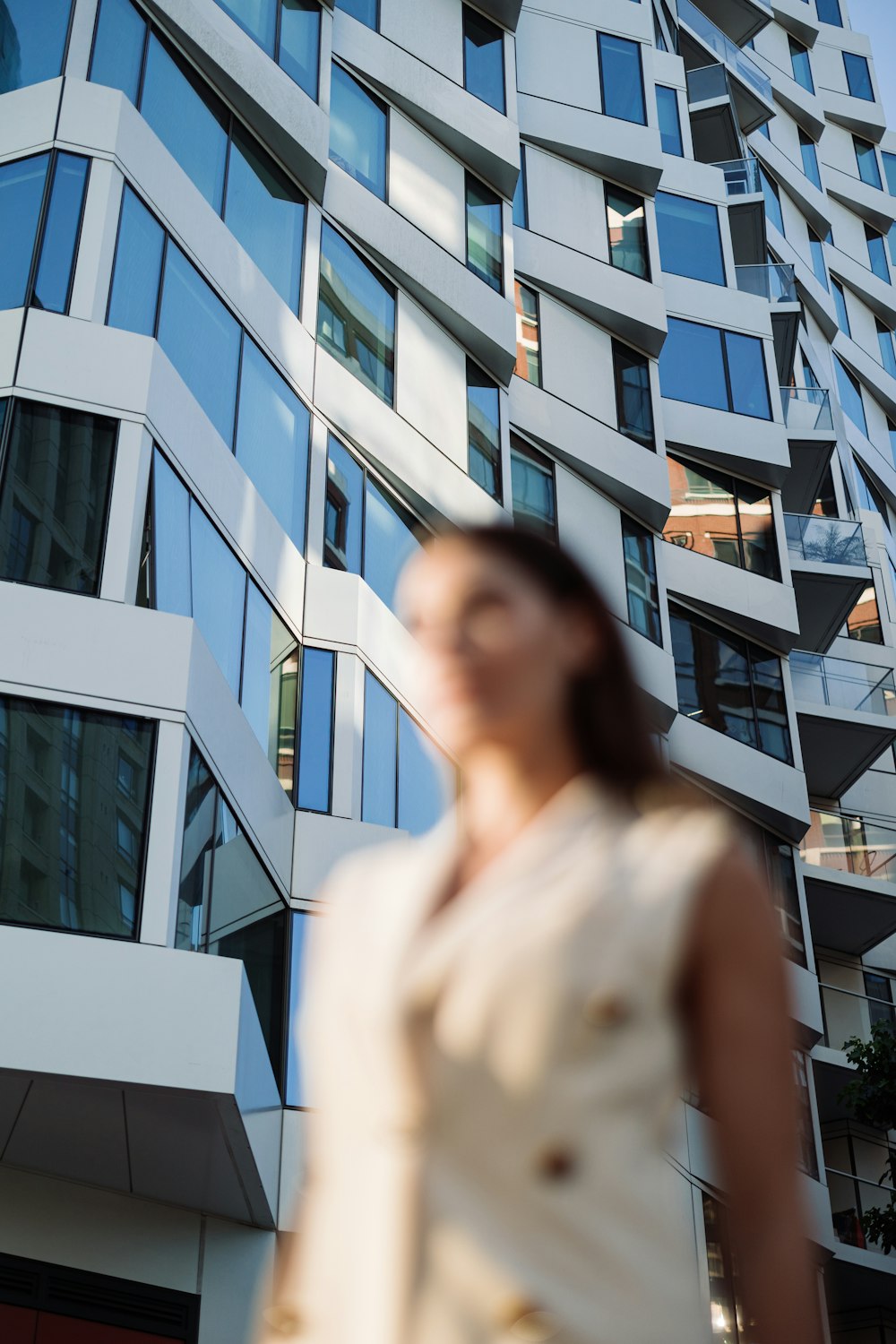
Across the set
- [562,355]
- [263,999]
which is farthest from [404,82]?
[263,999]

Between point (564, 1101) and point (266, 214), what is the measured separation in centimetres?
1783

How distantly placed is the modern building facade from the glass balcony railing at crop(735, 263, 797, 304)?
5.6 inches

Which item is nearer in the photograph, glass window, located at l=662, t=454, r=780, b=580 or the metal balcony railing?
glass window, located at l=662, t=454, r=780, b=580

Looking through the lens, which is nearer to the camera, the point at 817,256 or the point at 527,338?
the point at 527,338

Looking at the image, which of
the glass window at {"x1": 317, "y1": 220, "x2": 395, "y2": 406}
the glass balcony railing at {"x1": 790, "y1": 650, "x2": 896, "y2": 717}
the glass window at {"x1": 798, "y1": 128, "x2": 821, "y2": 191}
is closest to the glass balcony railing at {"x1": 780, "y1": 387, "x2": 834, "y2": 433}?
the glass balcony railing at {"x1": 790, "y1": 650, "x2": 896, "y2": 717}

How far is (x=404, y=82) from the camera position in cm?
2241

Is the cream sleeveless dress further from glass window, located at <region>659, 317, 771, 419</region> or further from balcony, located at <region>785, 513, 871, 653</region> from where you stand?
balcony, located at <region>785, 513, 871, 653</region>

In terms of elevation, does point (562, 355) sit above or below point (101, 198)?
above

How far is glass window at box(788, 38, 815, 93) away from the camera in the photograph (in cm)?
4794

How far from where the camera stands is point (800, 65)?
159ft

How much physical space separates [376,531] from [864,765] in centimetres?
1757

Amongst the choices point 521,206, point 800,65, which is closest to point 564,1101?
point 521,206

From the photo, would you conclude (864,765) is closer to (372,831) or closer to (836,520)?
(836,520)

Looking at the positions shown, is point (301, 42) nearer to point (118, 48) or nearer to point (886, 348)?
point (118, 48)
